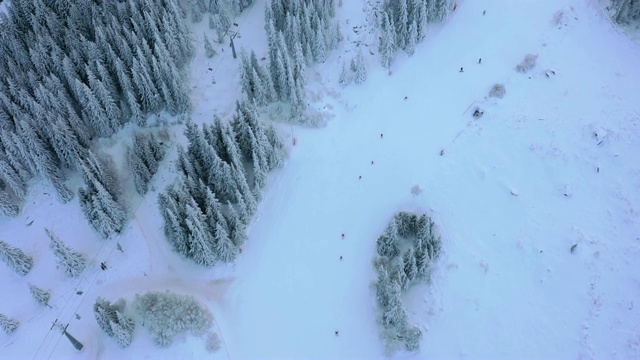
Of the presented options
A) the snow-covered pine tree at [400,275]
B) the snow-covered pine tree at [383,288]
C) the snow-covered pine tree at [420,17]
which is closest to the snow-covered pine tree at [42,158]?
the snow-covered pine tree at [383,288]

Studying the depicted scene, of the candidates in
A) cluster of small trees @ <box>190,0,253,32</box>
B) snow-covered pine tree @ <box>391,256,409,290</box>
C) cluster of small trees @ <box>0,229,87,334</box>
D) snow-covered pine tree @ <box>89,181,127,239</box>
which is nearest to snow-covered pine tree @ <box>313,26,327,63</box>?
cluster of small trees @ <box>190,0,253,32</box>

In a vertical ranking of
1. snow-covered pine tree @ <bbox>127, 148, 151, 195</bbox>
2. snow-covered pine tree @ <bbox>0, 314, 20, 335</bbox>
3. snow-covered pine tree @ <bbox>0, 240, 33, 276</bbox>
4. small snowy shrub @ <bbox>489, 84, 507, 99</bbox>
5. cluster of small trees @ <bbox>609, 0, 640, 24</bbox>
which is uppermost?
cluster of small trees @ <bbox>609, 0, 640, 24</bbox>

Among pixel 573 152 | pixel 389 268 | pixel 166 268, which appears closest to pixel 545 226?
pixel 573 152

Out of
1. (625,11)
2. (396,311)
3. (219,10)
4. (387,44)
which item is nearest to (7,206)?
(219,10)

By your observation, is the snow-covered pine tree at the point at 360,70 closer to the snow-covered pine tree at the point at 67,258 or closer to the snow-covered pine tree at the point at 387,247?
the snow-covered pine tree at the point at 387,247

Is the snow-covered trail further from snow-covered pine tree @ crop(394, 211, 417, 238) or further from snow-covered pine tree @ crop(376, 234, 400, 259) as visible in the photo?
snow-covered pine tree @ crop(394, 211, 417, 238)

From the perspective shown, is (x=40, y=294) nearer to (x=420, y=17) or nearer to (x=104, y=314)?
(x=104, y=314)
